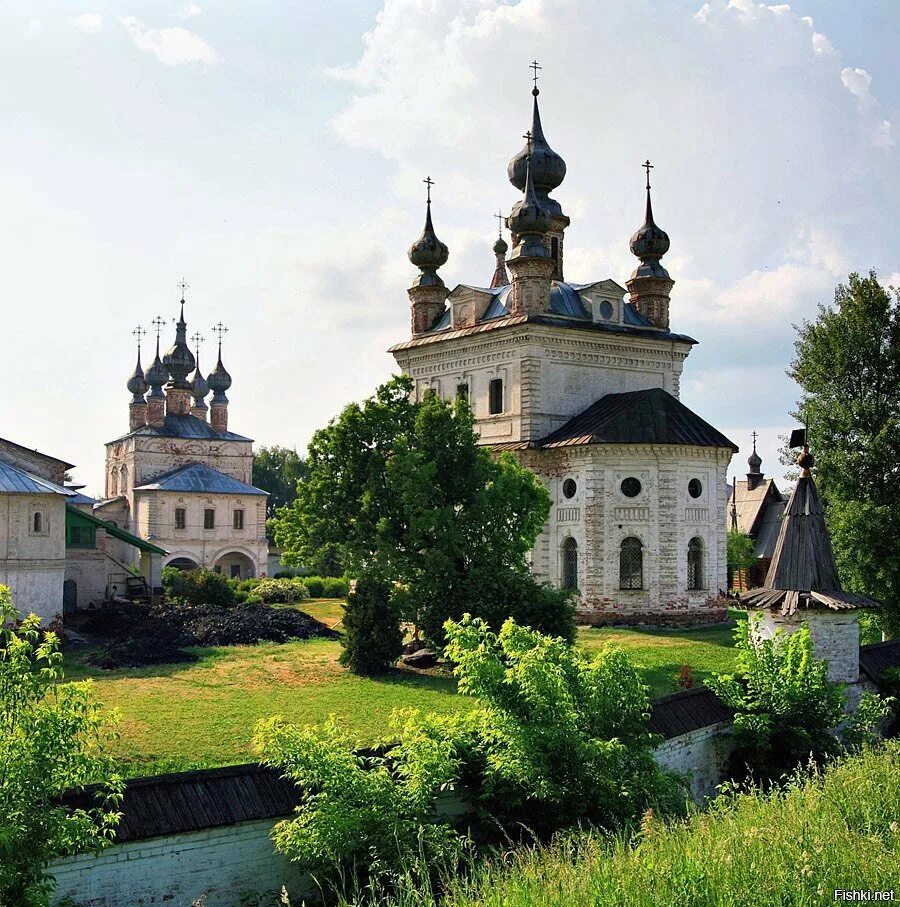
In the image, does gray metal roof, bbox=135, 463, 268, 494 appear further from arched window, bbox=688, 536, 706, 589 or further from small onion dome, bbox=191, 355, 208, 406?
arched window, bbox=688, 536, 706, 589

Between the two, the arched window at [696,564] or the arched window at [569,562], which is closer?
the arched window at [696,564]

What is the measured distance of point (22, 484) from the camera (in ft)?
84.3

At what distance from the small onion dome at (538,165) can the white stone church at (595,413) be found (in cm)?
4

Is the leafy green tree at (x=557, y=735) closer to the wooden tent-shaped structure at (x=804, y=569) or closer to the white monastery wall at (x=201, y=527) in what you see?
the wooden tent-shaped structure at (x=804, y=569)

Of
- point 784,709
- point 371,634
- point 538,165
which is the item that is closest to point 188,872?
point 784,709

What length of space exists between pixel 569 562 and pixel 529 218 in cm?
978

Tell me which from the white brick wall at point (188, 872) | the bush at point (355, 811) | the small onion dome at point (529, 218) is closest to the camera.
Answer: the white brick wall at point (188, 872)

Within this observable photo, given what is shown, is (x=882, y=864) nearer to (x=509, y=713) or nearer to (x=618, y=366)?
(x=509, y=713)

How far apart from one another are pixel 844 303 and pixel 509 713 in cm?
2008

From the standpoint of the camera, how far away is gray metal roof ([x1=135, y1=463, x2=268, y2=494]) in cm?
5122

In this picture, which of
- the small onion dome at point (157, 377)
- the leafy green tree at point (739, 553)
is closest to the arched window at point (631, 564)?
the leafy green tree at point (739, 553)

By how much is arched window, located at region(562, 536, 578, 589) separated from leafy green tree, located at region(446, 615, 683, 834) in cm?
1777

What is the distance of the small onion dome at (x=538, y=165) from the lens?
35.0 m

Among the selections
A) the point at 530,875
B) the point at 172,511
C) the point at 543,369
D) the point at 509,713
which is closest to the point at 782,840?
the point at 530,875
